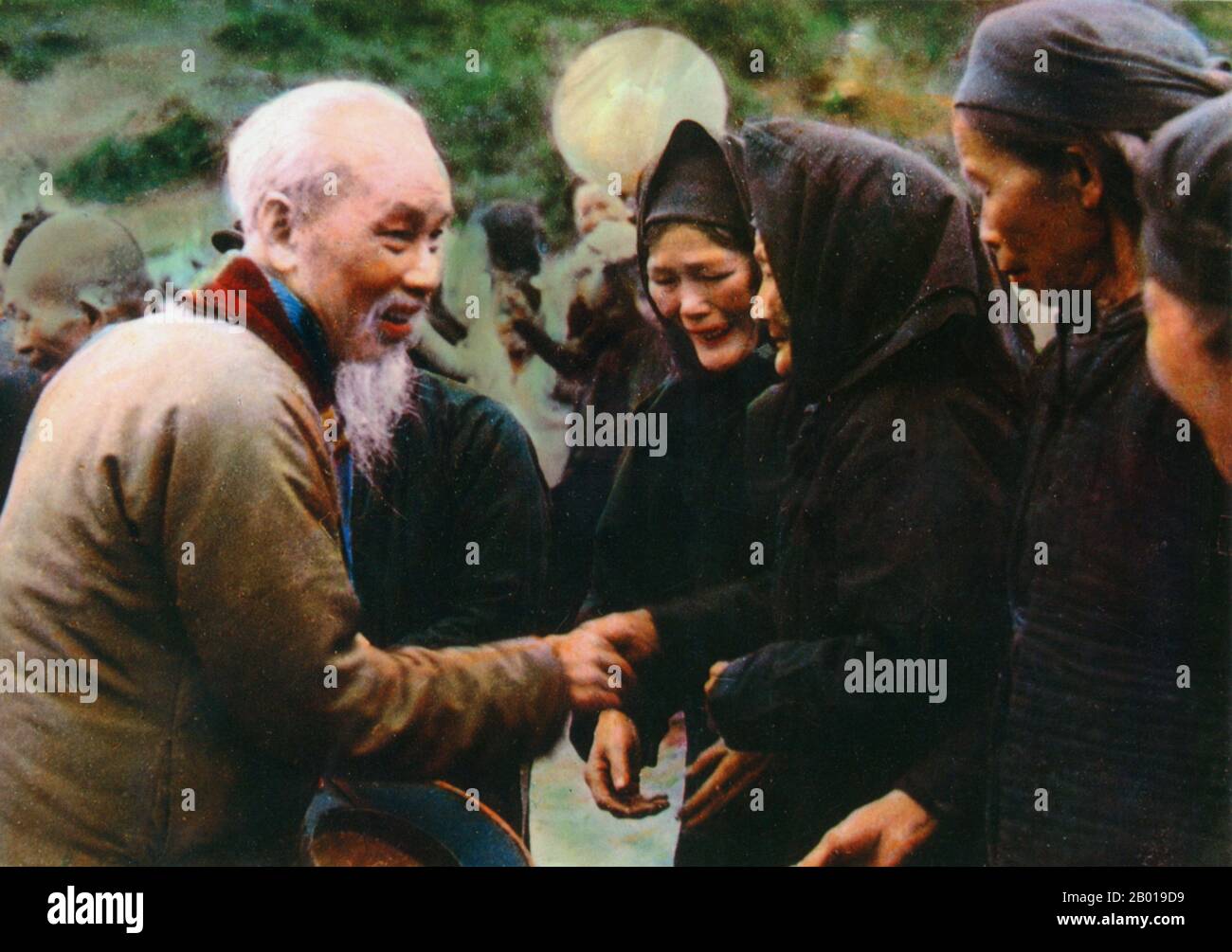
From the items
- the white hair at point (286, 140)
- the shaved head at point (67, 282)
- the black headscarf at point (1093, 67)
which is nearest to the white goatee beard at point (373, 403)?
the white hair at point (286, 140)

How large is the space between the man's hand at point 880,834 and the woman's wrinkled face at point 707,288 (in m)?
1.59

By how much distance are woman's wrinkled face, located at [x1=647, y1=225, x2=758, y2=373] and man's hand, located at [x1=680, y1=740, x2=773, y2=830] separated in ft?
4.37

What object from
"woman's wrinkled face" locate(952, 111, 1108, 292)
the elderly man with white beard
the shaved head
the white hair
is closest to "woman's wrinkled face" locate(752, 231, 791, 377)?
"woman's wrinkled face" locate(952, 111, 1108, 292)

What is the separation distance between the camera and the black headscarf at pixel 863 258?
16.1ft

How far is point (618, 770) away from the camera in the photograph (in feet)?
16.4

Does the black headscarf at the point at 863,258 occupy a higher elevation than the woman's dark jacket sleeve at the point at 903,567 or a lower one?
higher

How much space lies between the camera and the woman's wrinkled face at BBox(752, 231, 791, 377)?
16.3 ft

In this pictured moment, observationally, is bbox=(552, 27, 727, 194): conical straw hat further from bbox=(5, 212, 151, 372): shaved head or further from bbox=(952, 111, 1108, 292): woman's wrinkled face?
bbox=(5, 212, 151, 372): shaved head

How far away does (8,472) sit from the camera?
496 centimetres

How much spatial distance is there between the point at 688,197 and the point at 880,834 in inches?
89.2

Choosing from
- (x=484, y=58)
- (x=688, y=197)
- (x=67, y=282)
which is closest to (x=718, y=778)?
(x=688, y=197)

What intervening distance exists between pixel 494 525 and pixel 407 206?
3.69 ft

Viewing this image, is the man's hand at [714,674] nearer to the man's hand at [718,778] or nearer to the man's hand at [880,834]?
the man's hand at [718,778]
